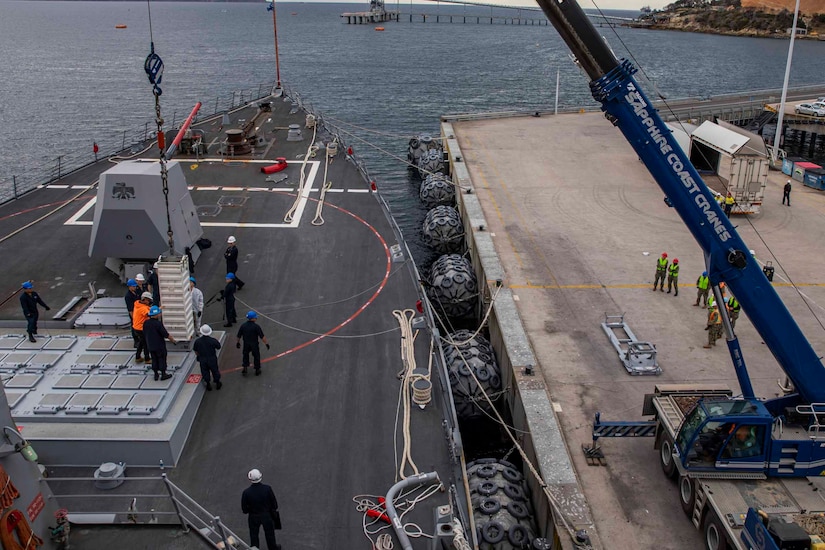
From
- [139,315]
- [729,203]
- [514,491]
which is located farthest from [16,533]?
[729,203]

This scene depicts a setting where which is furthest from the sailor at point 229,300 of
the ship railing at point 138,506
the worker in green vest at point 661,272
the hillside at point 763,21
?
the hillside at point 763,21

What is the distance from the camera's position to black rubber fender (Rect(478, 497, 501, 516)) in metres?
12.6

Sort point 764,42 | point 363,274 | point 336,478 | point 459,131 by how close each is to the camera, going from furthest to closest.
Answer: point 764,42 → point 459,131 → point 363,274 → point 336,478

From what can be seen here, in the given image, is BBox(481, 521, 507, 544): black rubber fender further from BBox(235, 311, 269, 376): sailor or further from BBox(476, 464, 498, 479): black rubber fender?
BBox(235, 311, 269, 376): sailor

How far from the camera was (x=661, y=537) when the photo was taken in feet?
39.7

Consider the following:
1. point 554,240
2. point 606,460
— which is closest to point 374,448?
point 606,460

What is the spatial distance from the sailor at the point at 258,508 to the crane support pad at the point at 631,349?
10.8 m

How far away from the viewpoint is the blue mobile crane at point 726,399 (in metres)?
11.4

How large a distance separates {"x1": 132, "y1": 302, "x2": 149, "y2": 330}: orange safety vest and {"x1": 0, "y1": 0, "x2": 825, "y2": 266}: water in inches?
425

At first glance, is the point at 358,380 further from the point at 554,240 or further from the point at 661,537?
the point at 554,240

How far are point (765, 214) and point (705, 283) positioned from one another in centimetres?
1217

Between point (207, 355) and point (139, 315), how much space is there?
1661 mm

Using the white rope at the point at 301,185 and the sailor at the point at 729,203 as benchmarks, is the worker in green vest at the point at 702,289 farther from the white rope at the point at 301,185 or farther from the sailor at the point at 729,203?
the white rope at the point at 301,185

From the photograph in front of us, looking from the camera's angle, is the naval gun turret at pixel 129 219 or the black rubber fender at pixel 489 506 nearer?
the black rubber fender at pixel 489 506
